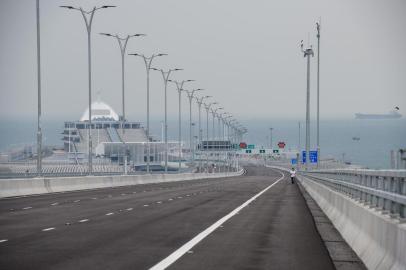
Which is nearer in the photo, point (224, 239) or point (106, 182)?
point (224, 239)

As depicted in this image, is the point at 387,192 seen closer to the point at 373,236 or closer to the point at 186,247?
the point at 373,236

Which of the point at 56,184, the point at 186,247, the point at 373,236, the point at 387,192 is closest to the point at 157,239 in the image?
the point at 186,247

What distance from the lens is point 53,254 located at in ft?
50.9

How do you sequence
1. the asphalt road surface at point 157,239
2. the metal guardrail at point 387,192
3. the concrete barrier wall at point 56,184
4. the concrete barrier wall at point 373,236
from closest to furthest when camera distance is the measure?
the concrete barrier wall at point 373,236
the metal guardrail at point 387,192
the asphalt road surface at point 157,239
the concrete barrier wall at point 56,184

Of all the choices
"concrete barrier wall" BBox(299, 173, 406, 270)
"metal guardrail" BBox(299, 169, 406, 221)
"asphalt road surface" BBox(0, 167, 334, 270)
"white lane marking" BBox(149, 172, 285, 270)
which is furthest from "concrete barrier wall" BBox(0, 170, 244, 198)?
"metal guardrail" BBox(299, 169, 406, 221)

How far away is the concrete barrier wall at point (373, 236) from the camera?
1102 centimetres

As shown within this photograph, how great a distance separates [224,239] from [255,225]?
15.0 ft

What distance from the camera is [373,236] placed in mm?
14094

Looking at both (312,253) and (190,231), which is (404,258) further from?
(190,231)

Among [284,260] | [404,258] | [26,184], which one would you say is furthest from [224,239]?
[26,184]

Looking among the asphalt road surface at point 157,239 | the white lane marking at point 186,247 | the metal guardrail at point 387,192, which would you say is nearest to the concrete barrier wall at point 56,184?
the asphalt road surface at point 157,239

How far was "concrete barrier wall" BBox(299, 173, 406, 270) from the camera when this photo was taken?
36.1ft

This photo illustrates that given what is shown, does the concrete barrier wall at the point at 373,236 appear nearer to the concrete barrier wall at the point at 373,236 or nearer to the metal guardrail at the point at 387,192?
the concrete barrier wall at the point at 373,236

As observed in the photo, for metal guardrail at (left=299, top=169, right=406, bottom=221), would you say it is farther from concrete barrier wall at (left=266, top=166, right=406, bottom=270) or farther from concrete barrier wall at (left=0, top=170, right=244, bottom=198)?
concrete barrier wall at (left=0, top=170, right=244, bottom=198)
